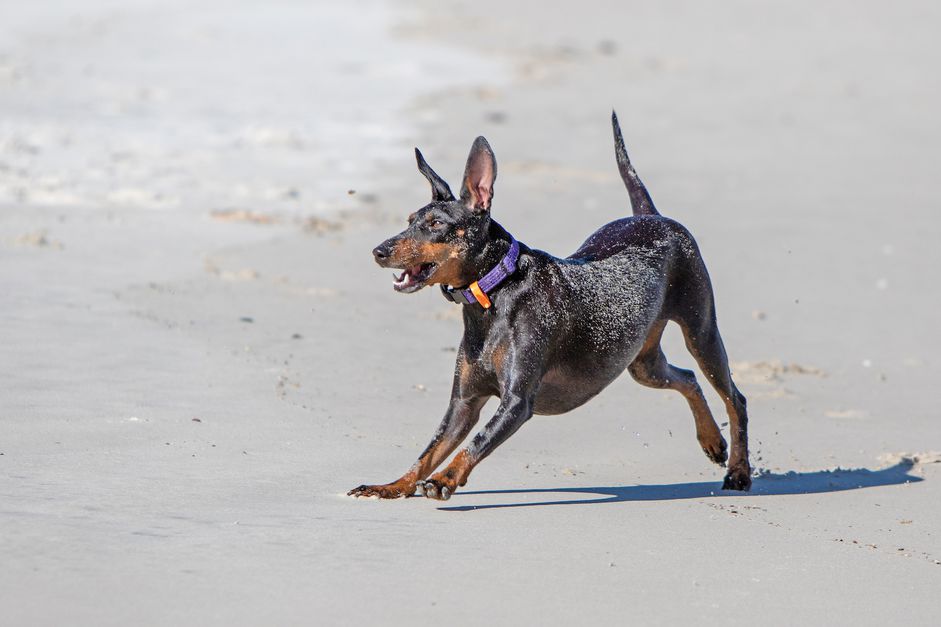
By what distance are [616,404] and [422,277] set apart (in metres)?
2.54

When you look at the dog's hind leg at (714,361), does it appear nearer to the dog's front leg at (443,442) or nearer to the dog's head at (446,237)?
the dog's front leg at (443,442)

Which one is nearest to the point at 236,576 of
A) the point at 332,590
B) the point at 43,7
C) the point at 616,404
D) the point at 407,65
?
the point at 332,590

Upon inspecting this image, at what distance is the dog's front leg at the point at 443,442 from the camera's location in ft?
19.4

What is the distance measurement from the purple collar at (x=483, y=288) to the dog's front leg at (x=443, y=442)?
419 mm

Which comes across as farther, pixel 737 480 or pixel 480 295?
pixel 737 480

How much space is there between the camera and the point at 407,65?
891 inches

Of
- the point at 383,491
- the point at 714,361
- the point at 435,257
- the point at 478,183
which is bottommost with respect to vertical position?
the point at 383,491

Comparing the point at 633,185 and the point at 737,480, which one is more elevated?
the point at 633,185

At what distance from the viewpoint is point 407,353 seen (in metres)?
8.80

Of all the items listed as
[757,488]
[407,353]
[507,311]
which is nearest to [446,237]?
[507,311]

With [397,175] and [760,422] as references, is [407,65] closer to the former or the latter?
[397,175]

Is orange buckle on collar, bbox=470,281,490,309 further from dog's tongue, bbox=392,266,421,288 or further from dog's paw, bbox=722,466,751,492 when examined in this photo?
dog's paw, bbox=722,466,751,492

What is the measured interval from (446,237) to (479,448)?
2.82ft

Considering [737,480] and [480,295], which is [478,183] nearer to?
[480,295]
